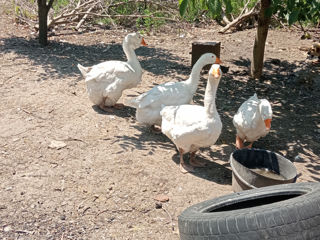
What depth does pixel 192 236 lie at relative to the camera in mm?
2941

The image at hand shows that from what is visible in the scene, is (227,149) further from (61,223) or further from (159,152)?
(61,223)

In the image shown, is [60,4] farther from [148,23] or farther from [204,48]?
[204,48]

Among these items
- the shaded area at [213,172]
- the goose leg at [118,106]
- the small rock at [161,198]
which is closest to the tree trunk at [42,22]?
the goose leg at [118,106]

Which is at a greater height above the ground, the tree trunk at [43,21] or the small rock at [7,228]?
the tree trunk at [43,21]

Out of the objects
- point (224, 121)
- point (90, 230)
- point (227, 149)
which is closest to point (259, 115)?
point (227, 149)

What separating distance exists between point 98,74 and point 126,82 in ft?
1.54

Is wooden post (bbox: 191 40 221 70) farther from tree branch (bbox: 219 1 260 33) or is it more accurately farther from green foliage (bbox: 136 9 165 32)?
green foliage (bbox: 136 9 165 32)

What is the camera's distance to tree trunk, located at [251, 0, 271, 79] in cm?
733

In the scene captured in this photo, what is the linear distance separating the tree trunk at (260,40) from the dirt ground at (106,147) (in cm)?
24

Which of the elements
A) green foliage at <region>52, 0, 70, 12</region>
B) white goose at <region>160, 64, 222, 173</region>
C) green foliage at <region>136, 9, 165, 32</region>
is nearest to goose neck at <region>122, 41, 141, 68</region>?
white goose at <region>160, 64, 222, 173</region>

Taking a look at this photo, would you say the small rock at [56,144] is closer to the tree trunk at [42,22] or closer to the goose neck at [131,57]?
the goose neck at [131,57]

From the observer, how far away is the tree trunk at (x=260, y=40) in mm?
7332

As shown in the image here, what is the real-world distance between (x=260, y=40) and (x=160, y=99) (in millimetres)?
3486

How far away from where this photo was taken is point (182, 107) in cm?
472
